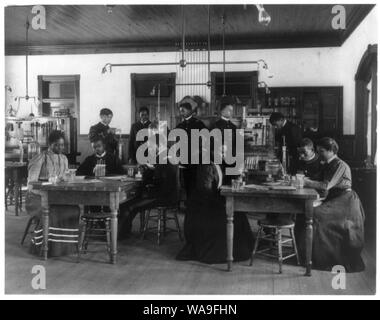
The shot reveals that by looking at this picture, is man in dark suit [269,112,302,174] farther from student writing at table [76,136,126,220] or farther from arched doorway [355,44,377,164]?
student writing at table [76,136,126,220]

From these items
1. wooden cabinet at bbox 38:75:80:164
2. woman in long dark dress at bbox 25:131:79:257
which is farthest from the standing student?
woman in long dark dress at bbox 25:131:79:257

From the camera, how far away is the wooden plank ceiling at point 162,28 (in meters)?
7.34

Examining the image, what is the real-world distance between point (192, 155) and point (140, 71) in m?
4.08

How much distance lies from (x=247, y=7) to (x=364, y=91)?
3200 mm

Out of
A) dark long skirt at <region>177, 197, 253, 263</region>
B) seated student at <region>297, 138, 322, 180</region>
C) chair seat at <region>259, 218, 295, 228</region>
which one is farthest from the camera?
seated student at <region>297, 138, 322, 180</region>

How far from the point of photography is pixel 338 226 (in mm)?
4406

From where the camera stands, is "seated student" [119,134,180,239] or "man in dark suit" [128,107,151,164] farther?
"man in dark suit" [128,107,151,164]

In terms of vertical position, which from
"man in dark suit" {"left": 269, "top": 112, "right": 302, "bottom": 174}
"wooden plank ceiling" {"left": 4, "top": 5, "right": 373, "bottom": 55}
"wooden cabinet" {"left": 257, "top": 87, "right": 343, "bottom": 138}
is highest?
"wooden plank ceiling" {"left": 4, "top": 5, "right": 373, "bottom": 55}

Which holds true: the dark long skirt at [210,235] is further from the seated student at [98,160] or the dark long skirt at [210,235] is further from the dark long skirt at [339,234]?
the seated student at [98,160]

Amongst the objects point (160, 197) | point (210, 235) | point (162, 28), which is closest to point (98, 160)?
point (160, 197)

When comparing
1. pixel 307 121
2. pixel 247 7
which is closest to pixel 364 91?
pixel 307 121

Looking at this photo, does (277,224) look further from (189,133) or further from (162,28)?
(162,28)

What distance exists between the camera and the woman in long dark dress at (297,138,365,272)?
4355mm

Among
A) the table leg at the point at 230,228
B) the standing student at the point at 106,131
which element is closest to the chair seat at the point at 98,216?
the table leg at the point at 230,228
